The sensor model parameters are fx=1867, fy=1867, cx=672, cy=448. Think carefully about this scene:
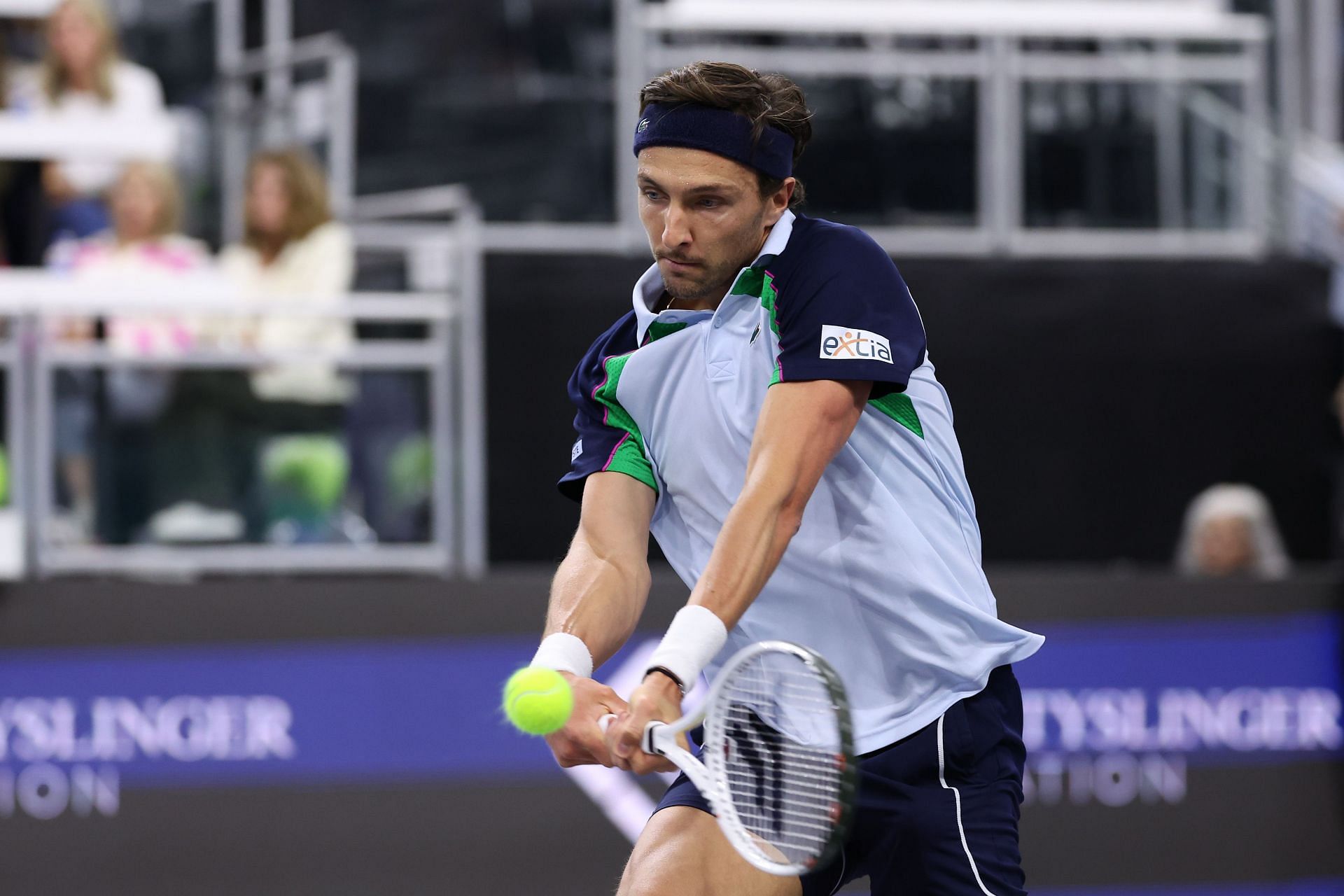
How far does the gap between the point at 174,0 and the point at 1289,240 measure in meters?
4.91

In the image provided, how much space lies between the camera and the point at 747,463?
3.13 metres

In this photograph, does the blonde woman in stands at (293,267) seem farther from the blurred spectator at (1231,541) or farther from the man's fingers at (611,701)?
the man's fingers at (611,701)

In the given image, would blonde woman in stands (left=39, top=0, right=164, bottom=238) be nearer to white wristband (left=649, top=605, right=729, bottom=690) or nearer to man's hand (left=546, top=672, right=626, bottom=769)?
man's hand (left=546, top=672, right=626, bottom=769)

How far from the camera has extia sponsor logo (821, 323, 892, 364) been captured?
3016 millimetres

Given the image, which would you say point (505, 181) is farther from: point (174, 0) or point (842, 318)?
point (842, 318)

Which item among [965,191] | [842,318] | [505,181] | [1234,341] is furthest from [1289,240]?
[842,318]

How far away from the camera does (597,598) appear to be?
3.27m

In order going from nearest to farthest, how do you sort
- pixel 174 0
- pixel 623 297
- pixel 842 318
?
→ pixel 842 318
pixel 623 297
pixel 174 0

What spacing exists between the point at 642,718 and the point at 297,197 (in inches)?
176

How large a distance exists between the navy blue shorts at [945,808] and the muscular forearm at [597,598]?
0.33 m

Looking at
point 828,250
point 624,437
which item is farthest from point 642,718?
point 828,250

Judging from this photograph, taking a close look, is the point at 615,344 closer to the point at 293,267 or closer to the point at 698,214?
the point at 698,214

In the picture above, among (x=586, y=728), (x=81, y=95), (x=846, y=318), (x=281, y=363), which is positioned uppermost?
(x=81, y=95)

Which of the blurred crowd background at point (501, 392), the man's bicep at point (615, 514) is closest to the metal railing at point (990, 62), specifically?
the blurred crowd background at point (501, 392)
